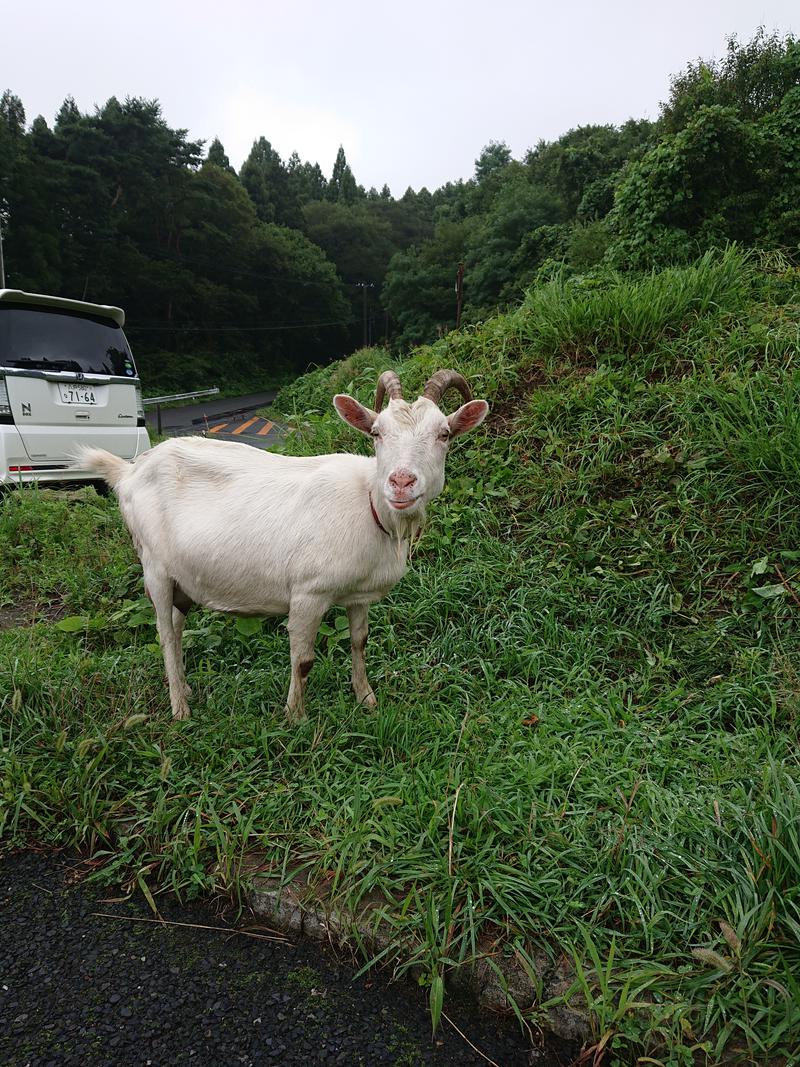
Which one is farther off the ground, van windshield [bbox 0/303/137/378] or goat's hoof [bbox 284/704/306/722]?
van windshield [bbox 0/303/137/378]

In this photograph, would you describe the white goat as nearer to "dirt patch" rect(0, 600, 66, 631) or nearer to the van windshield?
"dirt patch" rect(0, 600, 66, 631)

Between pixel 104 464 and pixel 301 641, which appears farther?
pixel 104 464

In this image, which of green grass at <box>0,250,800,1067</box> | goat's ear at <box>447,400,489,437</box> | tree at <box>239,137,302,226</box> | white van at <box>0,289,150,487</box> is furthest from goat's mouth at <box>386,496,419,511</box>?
tree at <box>239,137,302,226</box>

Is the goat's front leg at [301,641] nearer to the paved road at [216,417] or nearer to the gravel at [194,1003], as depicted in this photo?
the gravel at [194,1003]

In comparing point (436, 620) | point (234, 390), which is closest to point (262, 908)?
point (436, 620)

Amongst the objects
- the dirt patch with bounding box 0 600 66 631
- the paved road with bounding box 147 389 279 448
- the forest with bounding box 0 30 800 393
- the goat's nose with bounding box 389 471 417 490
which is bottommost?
the paved road with bounding box 147 389 279 448

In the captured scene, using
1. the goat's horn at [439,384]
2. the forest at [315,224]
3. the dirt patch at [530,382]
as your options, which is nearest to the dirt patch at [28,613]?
the goat's horn at [439,384]

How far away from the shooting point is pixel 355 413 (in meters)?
2.88

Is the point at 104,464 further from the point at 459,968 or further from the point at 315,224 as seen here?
the point at 315,224

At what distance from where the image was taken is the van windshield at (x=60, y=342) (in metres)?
5.78

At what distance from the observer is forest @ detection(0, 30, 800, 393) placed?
9703 millimetres

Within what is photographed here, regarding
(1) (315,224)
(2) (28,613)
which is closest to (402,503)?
(2) (28,613)

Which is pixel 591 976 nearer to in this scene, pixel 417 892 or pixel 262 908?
pixel 417 892

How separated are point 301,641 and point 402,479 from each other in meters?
0.90
